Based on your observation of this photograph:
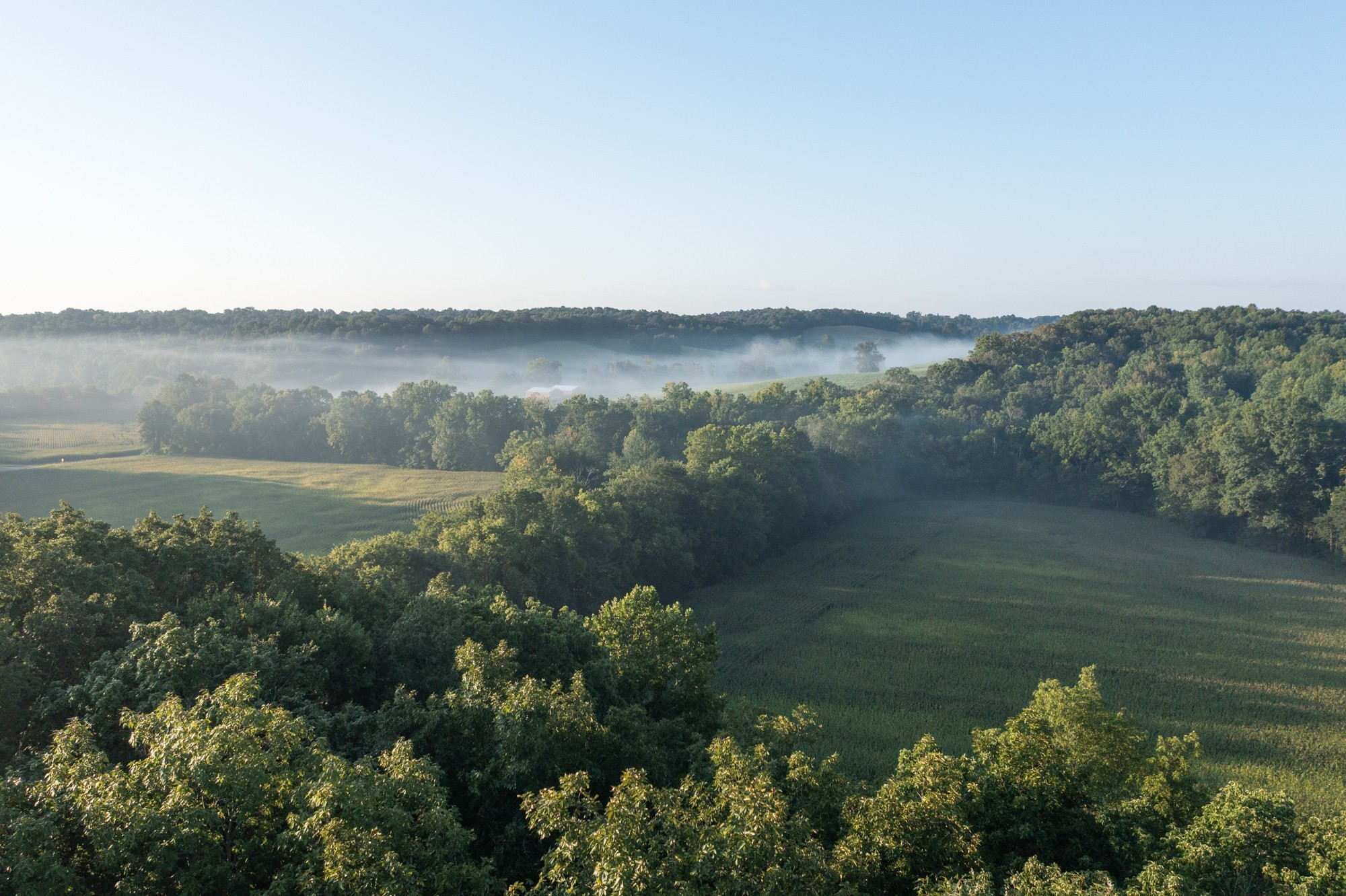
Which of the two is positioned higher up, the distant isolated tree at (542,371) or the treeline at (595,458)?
the distant isolated tree at (542,371)

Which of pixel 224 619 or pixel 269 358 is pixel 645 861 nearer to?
pixel 224 619

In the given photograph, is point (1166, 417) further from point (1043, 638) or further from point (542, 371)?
point (542, 371)

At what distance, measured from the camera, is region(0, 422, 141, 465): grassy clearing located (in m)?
87.9

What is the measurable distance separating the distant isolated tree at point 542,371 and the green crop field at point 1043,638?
405ft

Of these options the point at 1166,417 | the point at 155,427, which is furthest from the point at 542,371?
the point at 1166,417

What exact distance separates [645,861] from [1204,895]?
10.2 m

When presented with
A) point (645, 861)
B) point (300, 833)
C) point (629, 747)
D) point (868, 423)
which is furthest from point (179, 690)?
point (868, 423)

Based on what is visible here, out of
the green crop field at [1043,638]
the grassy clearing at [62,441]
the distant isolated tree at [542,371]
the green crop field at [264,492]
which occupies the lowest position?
the green crop field at [1043,638]

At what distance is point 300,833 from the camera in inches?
428

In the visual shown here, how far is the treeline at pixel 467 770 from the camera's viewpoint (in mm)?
11203

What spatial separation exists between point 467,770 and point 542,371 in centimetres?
17509

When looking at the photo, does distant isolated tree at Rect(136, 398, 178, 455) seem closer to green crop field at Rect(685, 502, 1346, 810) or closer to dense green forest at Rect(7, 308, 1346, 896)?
dense green forest at Rect(7, 308, 1346, 896)

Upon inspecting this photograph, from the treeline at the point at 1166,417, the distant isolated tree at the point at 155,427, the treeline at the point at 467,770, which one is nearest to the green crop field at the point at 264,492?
the distant isolated tree at the point at 155,427

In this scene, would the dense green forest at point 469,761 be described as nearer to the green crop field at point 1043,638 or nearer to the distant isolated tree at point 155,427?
the green crop field at point 1043,638
